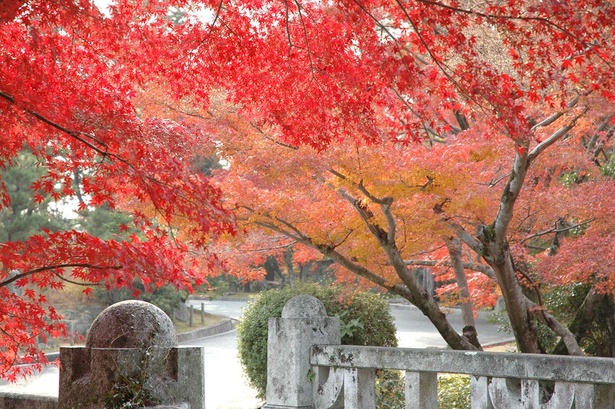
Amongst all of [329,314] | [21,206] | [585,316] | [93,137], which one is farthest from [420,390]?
[21,206]

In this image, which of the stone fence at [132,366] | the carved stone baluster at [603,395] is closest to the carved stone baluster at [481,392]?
the carved stone baluster at [603,395]

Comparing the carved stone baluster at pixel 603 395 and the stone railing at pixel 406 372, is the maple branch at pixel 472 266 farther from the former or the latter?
the carved stone baluster at pixel 603 395

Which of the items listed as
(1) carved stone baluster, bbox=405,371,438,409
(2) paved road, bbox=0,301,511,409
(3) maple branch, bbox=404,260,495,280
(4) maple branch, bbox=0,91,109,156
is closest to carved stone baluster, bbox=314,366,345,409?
(1) carved stone baluster, bbox=405,371,438,409

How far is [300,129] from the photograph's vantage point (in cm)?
793

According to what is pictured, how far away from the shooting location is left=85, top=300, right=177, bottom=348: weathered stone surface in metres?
5.11

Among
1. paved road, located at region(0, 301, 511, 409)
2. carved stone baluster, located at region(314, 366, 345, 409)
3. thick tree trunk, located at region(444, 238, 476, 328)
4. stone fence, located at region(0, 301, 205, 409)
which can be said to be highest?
thick tree trunk, located at region(444, 238, 476, 328)

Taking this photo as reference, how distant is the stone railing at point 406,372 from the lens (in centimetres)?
479

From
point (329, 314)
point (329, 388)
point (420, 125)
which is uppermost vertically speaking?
point (420, 125)

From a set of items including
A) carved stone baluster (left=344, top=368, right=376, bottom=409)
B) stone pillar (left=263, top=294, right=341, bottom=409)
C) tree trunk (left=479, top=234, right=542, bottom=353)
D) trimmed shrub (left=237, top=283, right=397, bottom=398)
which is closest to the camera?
carved stone baluster (left=344, top=368, right=376, bottom=409)

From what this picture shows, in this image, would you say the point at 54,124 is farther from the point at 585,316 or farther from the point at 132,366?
the point at 585,316

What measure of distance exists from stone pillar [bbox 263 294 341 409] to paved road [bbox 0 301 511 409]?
8.65ft

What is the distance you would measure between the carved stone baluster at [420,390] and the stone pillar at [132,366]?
1443 mm

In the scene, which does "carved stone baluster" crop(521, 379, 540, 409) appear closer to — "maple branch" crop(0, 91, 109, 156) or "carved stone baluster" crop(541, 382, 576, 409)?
"carved stone baluster" crop(541, 382, 576, 409)

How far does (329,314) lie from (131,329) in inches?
285
